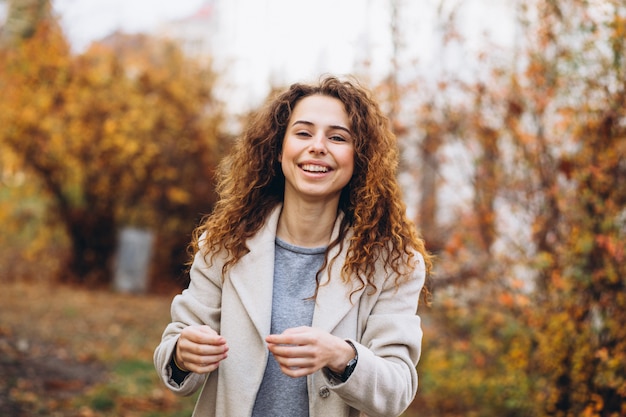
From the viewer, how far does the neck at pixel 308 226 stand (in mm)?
2330

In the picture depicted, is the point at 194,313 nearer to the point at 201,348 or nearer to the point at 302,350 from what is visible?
the point at 201,348

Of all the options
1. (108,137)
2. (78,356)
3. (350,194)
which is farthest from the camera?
(108,137)

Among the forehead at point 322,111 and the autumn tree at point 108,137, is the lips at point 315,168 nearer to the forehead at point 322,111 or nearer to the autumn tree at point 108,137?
the forehead at point 322,111

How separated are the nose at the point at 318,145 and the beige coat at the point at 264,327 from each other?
1.05ft

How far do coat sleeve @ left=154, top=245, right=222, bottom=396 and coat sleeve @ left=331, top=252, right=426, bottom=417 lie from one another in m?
0.48

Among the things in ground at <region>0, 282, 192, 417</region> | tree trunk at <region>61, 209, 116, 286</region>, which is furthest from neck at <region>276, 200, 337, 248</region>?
tree trunk at <region>61, 209, 116, 286</region>

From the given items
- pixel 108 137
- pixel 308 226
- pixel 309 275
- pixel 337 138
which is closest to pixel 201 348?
pixel 309 275

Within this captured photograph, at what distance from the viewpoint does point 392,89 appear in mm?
5926

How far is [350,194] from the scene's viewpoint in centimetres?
243

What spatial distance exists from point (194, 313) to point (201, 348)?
1.08ft

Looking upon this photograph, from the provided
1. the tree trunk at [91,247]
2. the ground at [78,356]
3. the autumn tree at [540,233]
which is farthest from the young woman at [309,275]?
the tree trunk at [91,247]

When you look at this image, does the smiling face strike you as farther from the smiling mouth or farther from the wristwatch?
the wristwatch

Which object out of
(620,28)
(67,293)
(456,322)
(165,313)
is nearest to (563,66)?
(620,28)

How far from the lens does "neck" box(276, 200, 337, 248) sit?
2.33m
